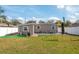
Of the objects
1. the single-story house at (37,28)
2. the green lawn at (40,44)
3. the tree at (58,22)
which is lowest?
the green lawn at (40,44)

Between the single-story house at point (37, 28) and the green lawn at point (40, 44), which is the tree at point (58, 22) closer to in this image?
the single-story house at point (37, 28)

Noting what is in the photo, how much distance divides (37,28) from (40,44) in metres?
0.30

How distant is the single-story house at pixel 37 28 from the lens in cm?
793

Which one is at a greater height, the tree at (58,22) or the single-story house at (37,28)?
the tree at (58,22)

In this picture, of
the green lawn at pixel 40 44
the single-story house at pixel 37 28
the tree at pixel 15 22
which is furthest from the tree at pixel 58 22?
the tree at pixel 15 22

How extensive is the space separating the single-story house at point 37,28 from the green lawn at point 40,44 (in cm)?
10

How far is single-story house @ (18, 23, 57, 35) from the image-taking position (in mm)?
7934

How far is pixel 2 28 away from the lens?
7.94 metres

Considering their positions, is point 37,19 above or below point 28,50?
above

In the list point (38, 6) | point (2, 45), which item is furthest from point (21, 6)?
point (2, 45)

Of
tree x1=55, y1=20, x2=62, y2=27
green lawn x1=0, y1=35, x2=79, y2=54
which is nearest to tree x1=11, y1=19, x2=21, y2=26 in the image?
green lawn x1=0, y1=35, x2=79, y2=54

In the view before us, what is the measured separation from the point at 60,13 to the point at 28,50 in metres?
0.90
